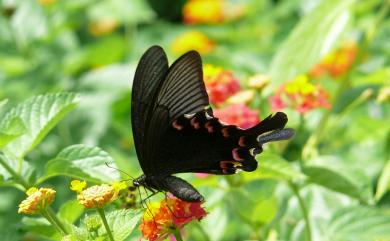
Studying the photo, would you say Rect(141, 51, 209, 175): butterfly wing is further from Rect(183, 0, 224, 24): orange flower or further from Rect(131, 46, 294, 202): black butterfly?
→ Rect(183, 0, 224, 24): orange flower

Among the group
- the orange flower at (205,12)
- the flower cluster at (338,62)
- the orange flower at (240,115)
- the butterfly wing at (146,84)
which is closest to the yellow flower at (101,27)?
the orange flower at (205,12)

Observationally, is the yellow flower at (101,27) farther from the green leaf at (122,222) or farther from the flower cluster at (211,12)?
the green leaf at (122,222)

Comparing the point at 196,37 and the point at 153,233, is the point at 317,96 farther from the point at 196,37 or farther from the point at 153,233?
the point at 196,37

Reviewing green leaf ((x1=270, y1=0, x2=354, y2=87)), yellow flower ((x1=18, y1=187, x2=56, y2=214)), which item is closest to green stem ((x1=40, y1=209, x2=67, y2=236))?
yellow flower ((x1=18, y1=187, x2=56, y2=214))

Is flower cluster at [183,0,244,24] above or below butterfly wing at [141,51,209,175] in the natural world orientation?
above

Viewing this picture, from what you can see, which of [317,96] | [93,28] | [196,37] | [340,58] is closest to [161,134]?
[317,96]

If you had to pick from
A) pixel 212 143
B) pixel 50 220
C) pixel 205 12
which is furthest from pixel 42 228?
pixel 205 12
